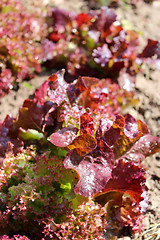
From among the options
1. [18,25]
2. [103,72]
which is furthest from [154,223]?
[18,25]

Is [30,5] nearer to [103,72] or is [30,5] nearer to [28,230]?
[103,72]

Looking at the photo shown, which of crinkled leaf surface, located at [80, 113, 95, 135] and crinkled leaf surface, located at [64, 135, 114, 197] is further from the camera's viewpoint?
crinkled leaf surface, located at [80, 113, 95, 135]

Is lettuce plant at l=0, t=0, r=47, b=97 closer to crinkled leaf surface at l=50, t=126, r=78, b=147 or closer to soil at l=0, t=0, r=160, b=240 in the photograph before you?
soil at l=0, t=0, r=160, b=240

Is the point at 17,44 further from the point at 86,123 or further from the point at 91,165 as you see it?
the point at 91,165

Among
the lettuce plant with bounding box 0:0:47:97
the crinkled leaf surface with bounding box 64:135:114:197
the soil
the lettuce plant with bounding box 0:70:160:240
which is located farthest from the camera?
the lettuce plant with bounding box 0:0:47:97

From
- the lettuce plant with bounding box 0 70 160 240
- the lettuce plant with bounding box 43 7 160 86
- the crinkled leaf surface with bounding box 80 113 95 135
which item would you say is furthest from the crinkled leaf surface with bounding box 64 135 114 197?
the lettuce plant with bounding box 43 7 160 86

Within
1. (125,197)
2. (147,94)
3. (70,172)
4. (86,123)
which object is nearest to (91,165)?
(70,172)
